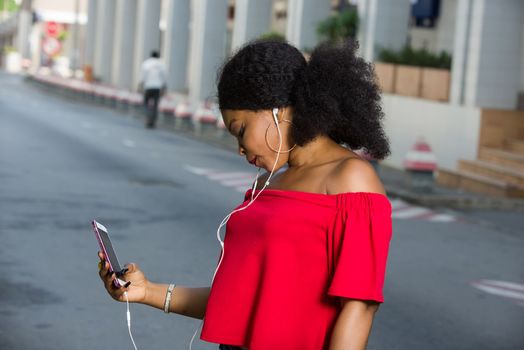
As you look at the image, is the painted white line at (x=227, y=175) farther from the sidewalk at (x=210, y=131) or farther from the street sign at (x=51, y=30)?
the street sign at (x=51, y=30)

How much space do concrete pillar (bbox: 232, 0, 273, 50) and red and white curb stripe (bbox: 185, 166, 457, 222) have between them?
16.8 metres

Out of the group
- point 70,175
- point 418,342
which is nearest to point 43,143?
point 70,175

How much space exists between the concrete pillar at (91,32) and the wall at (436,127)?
38449 mm

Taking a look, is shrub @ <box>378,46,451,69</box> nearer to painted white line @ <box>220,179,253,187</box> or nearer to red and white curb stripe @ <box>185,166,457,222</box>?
red and white curb stripe @ <box>185,166,457,222</box>

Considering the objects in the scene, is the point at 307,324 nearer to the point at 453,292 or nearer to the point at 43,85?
the point at 453,292

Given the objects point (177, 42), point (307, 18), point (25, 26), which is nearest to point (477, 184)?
point (307, 18)

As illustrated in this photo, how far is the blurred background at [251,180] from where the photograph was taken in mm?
8148

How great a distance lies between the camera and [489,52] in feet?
72.9

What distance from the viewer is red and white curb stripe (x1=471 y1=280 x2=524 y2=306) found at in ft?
31.8

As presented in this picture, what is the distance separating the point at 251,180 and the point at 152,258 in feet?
27.6

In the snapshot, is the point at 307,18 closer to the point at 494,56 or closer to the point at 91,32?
the point at 494,56

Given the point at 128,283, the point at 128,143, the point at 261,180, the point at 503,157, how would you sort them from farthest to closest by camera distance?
the point at 128,143, the point at 503,157, the point at 128,283, the point at 261,180

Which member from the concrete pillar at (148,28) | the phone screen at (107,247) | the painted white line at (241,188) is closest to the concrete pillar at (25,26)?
the concrete pillar at (148,28)

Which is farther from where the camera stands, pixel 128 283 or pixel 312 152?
pixel 128 283
